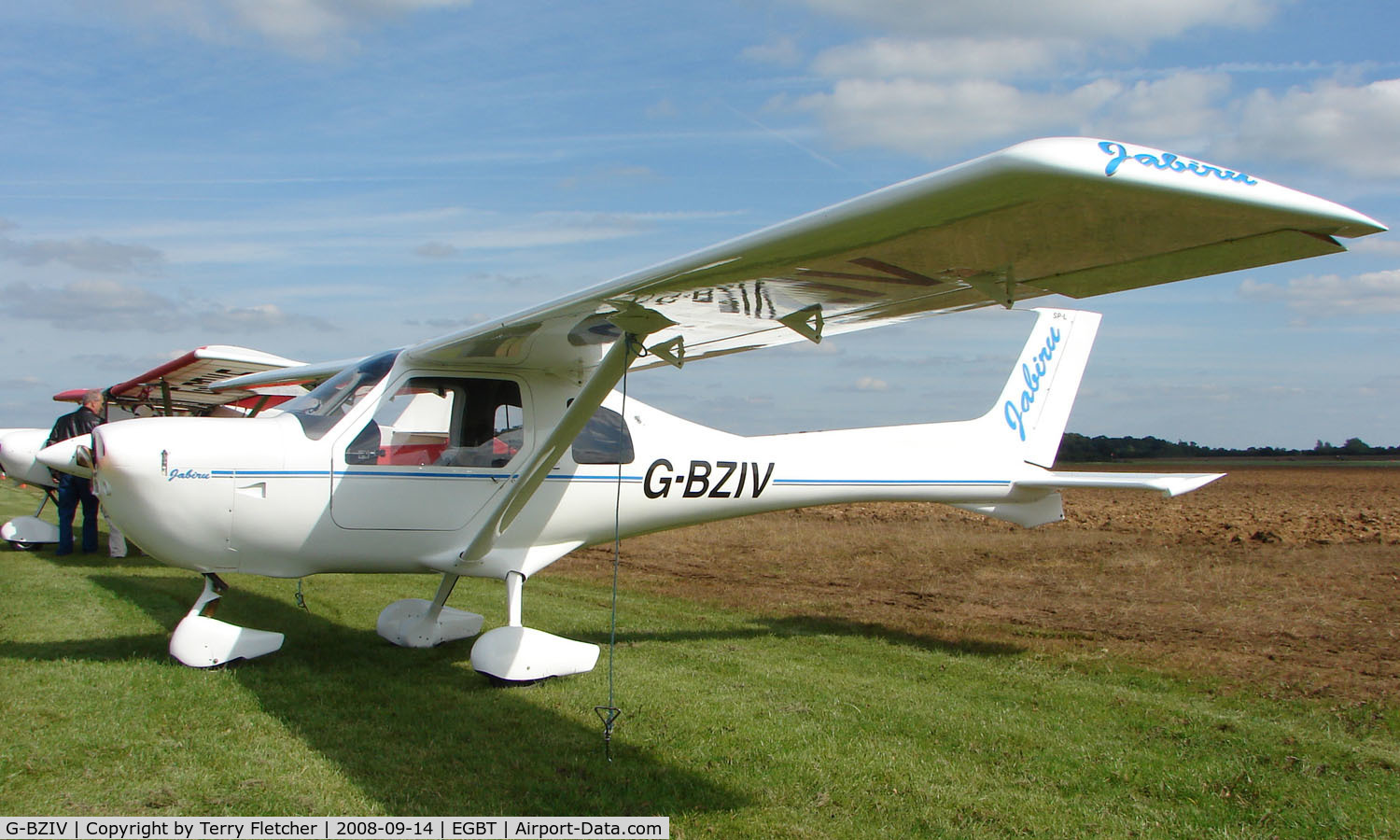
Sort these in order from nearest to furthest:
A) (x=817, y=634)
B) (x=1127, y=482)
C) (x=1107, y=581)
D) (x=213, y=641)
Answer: (x=213, y=641) → (x=1127, y=482) → (x=817, y=634) → (x=1107, y=581)

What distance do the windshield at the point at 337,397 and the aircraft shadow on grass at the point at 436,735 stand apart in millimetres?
1595

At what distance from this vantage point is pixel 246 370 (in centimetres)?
1295

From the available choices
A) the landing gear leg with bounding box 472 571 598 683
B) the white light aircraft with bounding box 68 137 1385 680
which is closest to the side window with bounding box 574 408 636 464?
the white light aircraft with bounding box 68 137 1385 680

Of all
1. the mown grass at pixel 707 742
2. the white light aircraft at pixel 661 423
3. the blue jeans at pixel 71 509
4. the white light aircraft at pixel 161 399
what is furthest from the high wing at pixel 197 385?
the mown grass at pixel 707 742

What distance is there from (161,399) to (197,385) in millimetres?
1594

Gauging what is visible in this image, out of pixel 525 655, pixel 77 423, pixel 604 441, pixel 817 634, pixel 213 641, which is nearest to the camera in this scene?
pixel 525 655

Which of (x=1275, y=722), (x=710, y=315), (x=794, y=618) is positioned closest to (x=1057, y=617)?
(x=794, y=618)

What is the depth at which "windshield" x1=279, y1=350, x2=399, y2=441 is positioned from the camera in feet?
19.7

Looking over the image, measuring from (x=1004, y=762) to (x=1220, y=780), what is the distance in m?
0.97

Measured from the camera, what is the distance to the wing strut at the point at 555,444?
4.85m

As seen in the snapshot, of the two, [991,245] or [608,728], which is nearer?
[991,245]

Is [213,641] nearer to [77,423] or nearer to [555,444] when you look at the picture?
[555,444]

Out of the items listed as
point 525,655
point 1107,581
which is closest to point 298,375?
point 525,655

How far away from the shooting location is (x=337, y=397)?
6.21m
